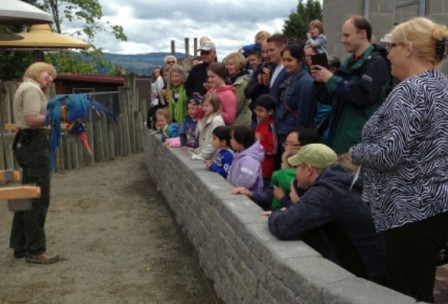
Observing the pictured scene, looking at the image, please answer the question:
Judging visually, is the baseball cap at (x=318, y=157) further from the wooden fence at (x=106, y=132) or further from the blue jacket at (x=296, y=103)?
the wooden fence at (x=106, y=132)

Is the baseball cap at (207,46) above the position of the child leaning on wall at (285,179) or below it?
above

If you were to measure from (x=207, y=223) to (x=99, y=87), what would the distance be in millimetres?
13598

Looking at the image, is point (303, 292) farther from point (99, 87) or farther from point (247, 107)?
point (99, 87)

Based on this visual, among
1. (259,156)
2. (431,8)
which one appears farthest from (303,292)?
(431,8)

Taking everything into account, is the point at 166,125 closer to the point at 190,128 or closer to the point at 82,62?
the point at 190,128

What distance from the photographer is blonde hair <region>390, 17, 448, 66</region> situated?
255 cm

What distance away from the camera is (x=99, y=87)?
1792 centimetres

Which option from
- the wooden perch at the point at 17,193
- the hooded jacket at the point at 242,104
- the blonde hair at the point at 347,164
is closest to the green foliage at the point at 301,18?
the hooded jacket at the point at 242,104

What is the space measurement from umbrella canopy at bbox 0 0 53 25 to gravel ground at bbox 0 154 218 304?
245cm

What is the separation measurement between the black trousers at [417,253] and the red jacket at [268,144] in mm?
2671

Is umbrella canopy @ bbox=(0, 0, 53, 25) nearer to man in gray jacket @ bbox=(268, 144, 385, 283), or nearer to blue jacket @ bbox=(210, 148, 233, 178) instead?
blue jacket @ bbox=(210, 148, 233, 178)

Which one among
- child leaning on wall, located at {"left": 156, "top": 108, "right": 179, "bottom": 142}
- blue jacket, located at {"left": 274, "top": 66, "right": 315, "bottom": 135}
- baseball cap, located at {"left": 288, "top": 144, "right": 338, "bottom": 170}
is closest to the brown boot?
blue jacket, located at {"left": 274, "top": 66, "right": 315, "bottom": 135}

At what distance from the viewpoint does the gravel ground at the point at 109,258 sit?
201 inches

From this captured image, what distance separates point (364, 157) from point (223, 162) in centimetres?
296
